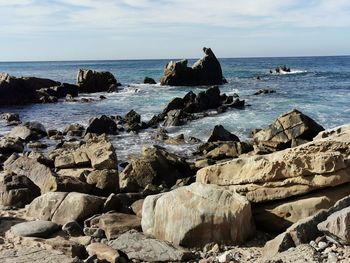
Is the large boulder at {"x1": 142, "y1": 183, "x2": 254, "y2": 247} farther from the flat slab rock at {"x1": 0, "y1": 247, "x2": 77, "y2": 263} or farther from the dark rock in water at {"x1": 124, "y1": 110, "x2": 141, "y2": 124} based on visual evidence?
the dark rock in water at {"x1": 124, "y1": 110, "x2": 141, "y2": 124}

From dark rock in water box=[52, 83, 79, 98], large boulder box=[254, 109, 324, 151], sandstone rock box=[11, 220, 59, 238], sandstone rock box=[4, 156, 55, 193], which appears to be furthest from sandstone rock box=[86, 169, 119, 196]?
dark rock in water box=[52, 83, 79, 98]

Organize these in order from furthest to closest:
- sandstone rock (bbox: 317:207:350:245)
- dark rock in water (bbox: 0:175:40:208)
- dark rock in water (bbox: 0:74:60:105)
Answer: dark rock in water (bbox: 0:74:60:105) → dark rock in water (bbox: 0:175:40:208) → sandstone rock (bbox: 317:207:350:245)

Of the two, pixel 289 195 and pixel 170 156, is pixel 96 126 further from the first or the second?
pixel 289 195

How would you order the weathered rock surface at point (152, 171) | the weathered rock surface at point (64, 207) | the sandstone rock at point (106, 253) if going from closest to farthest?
the sandstone rock at point (106, 253), the weathered rock surface at point (64, 207), the weathered rock surface at point (152, 171)

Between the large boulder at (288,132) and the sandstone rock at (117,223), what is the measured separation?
9048mm

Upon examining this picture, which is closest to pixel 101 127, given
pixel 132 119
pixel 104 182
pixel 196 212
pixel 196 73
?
pixel 132 119

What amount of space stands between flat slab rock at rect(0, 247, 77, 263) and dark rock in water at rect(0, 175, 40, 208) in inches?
141

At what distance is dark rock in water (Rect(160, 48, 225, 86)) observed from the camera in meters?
53.1

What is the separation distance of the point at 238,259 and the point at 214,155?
9.44 m

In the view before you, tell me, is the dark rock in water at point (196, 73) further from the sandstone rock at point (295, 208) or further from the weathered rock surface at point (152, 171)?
the sandstone rock at point (295, 208)

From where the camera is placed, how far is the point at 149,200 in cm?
852

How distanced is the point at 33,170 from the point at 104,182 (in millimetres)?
2516

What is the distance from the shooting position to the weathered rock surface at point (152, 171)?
1249 cm

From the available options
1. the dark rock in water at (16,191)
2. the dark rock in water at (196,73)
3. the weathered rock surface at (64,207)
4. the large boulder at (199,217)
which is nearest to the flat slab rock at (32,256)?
the large boulder at (199,217)
